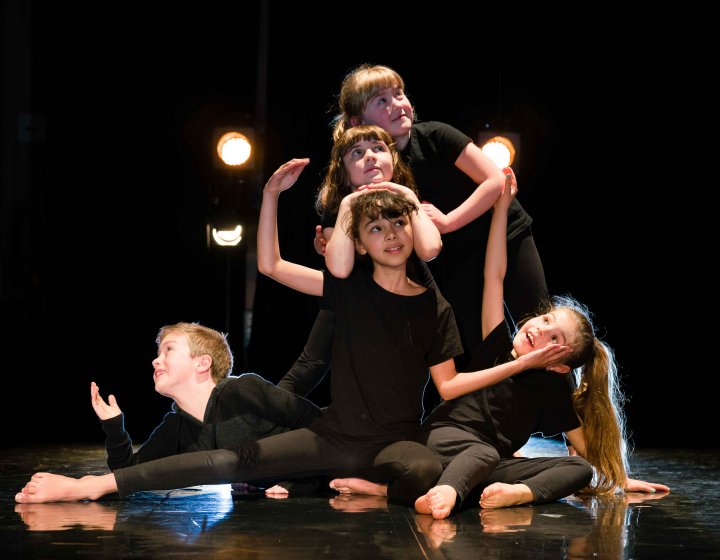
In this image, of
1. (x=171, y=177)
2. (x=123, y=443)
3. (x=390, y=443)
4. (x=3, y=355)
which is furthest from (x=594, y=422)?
(x=3, y=355)

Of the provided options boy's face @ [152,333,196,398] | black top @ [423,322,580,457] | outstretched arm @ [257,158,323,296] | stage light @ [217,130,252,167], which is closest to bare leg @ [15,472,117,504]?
boy's face @ [152,333,196,398]

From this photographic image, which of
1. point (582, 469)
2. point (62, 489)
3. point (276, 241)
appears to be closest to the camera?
point (62, 489)

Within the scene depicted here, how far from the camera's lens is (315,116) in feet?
14.5

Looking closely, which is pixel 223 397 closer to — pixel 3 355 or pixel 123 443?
pixel 123 443

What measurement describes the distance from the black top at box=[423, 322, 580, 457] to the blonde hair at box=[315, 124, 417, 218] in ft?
1.80

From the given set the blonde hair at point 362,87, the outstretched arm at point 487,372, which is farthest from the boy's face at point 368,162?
the outstretched arm at point 487,372

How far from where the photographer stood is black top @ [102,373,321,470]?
8.21 feet

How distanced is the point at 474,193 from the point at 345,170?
1.15ft

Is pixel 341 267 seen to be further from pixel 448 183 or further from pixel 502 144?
pixel 502 144

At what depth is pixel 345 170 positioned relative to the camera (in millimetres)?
2729

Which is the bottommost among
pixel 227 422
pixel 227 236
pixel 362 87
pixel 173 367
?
pixel 227 422

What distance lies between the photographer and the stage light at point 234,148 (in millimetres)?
4492

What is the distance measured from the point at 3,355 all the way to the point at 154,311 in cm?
89

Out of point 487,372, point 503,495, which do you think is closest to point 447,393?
point 487,372
